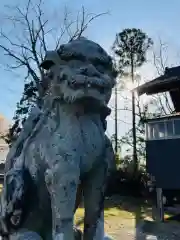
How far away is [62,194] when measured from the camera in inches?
65.3

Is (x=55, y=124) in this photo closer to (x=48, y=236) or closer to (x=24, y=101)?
(x=48, y=236)

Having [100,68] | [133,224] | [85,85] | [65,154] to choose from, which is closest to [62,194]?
[65,154]

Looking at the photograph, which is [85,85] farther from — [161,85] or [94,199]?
[161,85]

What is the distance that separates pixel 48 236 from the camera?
1864mm

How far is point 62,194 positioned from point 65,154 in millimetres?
191

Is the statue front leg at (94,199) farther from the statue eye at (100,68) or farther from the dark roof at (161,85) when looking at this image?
the dark roof at (161,85)

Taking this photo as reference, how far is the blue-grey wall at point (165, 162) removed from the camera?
39.5 ft

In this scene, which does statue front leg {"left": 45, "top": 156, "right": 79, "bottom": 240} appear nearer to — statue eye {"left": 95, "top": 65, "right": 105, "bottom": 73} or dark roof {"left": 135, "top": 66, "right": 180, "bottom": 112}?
statue eye {"left": 95, "top": 65, "right": 105, "bottom": 73}

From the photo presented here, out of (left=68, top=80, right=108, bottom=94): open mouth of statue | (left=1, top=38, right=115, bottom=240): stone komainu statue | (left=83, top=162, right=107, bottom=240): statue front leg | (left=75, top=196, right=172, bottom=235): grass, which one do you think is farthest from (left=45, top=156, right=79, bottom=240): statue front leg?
(left=75, top=196, right=172, bottom=235): grass

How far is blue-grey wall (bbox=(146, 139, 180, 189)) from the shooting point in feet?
39.5

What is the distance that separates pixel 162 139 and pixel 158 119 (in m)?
0.74

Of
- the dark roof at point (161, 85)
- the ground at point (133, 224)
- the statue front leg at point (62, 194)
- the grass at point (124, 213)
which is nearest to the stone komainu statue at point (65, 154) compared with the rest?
the statue front leg at point (62, 194)

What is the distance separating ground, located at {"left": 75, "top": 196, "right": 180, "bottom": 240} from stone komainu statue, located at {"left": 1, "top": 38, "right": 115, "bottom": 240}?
4.72 meters

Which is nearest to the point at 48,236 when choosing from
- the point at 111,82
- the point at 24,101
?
the point at 111,82
